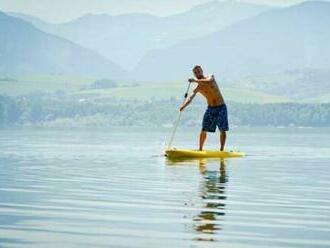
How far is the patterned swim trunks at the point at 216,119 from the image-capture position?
97.3ft

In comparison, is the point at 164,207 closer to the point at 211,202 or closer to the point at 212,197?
the point at 211,202

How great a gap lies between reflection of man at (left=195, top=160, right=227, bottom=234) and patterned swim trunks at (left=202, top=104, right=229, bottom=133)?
16.8 feet

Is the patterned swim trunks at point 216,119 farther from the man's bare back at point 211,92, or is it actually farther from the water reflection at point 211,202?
the water reflection at point 211,202

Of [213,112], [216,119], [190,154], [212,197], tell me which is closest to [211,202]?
[212,197]

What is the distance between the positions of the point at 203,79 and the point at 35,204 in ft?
47.8

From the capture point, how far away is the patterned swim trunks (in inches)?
1168

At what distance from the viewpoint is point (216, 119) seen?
97.6ft

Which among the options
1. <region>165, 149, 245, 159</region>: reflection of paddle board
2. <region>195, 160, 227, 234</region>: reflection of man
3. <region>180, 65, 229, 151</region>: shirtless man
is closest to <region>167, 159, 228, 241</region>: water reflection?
<region>195, 160, 227, 234</region>: reflection of man

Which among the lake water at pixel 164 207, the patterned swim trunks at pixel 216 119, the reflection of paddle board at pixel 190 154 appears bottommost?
the lake water at pixel 164 207

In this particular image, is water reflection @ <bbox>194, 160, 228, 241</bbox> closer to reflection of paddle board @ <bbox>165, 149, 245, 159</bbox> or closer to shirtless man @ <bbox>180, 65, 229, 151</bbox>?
reflection of paddle board @ <bbox>165, 149, 245, 159</bbox>

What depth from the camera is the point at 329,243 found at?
11078 millimetres

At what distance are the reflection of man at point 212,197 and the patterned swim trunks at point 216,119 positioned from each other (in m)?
5.11

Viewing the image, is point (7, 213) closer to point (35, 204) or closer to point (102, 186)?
point (35, 204)

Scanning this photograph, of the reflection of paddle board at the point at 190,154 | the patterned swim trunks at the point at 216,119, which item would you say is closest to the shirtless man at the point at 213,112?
the patterned swim trunks at the point at 216,119
